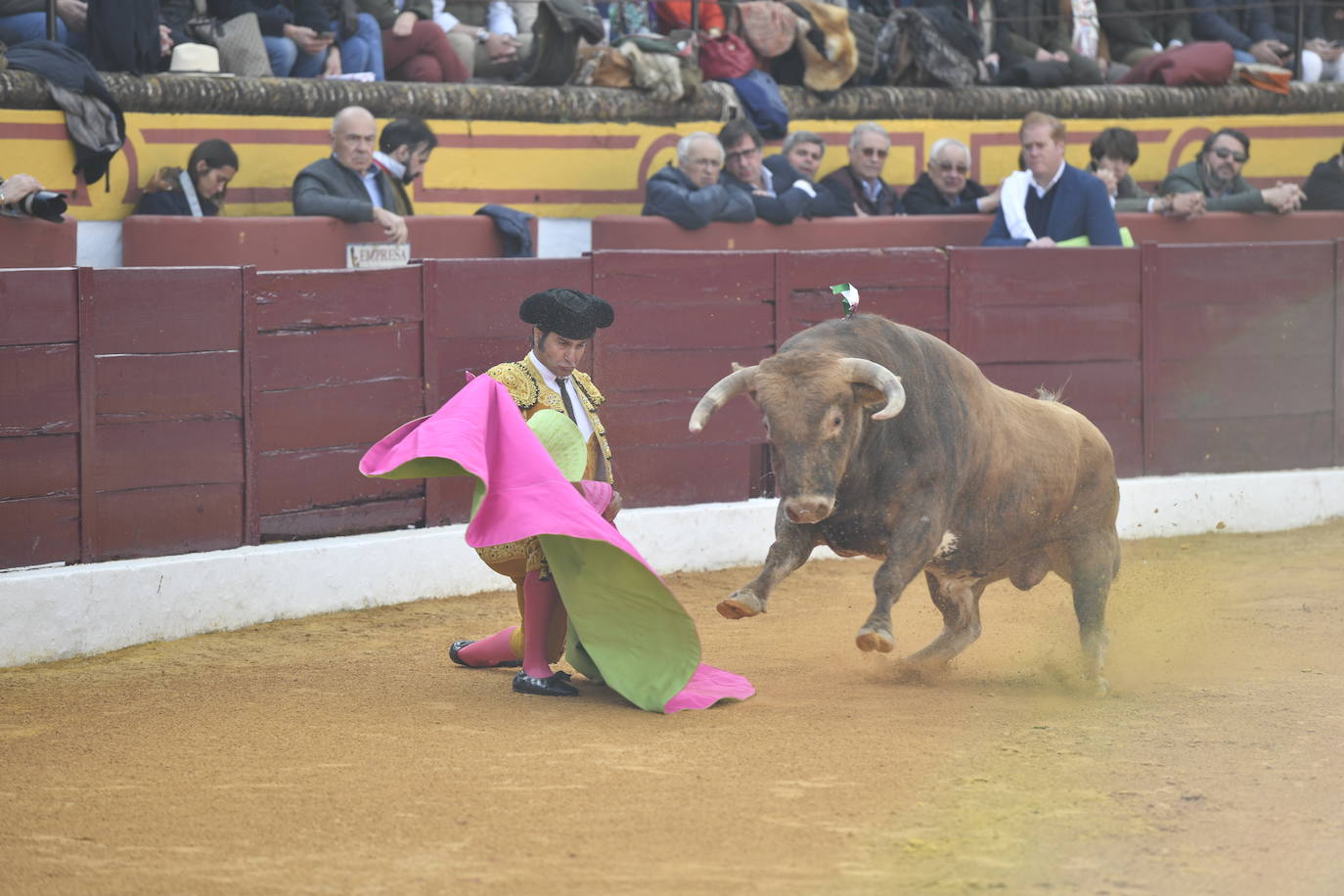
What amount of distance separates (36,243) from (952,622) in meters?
3.60

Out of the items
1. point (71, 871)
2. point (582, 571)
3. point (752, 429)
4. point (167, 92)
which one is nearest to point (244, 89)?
point (167, 92)

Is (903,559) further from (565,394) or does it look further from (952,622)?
(565,394)

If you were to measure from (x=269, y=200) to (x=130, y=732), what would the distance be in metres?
4.00

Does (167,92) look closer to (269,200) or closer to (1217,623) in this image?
(269,200)

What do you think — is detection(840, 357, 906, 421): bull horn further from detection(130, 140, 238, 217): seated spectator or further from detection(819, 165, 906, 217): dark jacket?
detection(819, 165, 906, 217): dark jacket

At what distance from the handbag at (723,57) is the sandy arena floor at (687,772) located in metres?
4.10

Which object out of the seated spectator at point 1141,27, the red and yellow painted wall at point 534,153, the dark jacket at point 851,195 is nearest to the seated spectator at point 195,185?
the red and yellow painted wall at point 534,153

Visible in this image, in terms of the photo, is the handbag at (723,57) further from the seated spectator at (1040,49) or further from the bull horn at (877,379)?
the bull horn at (877,379)

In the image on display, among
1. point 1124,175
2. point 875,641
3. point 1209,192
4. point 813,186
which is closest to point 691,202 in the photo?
point 813,186

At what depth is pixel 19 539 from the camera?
614cm

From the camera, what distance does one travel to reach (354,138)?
7.73 m

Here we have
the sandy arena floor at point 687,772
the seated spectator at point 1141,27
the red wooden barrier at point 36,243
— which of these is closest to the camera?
the sandy arena floor at point 687,772

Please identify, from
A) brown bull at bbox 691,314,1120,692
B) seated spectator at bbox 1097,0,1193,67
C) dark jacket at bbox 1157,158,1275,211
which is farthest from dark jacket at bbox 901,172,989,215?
brown bull at bbox 691,314,1120,692

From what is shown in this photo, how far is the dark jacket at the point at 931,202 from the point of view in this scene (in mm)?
9602
